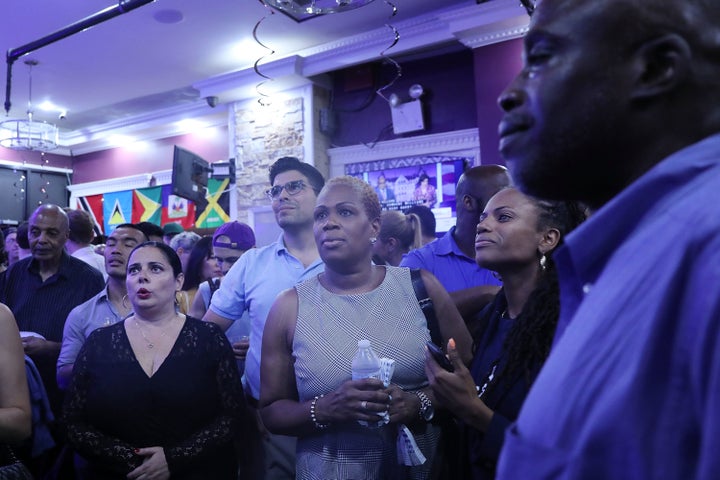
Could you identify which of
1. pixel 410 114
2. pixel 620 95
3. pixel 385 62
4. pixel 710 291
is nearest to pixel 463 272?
pixel 620 95

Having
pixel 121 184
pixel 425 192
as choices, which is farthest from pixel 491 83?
pixel 121 184

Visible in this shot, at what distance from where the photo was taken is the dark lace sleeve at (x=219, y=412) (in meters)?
2.09

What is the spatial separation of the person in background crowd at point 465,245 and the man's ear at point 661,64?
180 centimetres

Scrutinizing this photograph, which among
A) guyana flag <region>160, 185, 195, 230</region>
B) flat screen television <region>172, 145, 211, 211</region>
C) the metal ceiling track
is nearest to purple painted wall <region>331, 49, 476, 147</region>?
flat screen television <region>172, 145, 211, 211</region>

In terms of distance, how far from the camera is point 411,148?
654 centimetres

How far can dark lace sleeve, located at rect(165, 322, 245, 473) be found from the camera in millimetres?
2090

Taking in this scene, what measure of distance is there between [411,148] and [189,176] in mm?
2814

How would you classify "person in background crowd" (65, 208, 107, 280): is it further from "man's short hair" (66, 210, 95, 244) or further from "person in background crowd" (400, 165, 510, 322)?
"person in background crowd" (400, 165, 510, 322)

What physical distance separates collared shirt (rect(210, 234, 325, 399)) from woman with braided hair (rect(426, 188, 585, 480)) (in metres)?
0.93

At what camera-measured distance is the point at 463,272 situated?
254 cm

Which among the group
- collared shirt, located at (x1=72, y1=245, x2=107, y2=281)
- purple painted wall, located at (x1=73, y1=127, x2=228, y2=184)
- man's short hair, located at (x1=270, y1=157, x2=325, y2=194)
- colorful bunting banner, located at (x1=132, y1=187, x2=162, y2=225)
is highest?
purple painted wall, located at (x1=73, y1=127, x2=228, y2=184)

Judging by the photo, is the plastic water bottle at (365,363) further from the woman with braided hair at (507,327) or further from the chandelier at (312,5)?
the chandelier at (312,5)

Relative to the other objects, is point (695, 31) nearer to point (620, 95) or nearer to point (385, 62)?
point (620, 95)

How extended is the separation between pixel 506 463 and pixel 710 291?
246mm
